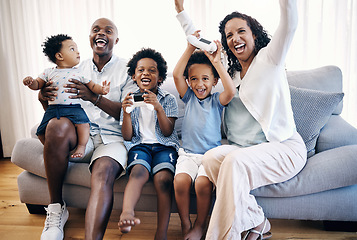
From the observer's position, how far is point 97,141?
1827 mm

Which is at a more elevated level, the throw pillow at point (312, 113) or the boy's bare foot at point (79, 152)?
the throw pillow at point (312, 113)

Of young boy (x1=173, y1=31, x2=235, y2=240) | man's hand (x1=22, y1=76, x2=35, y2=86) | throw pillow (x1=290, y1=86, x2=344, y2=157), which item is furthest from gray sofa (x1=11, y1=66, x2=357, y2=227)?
man's hand (x1=22, y1=76, x2=35, y2=86)

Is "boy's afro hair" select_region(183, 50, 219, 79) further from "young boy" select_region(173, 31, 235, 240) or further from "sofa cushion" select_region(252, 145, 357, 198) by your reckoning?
"sofa cushion" select_region(252, 145, 357, 198)

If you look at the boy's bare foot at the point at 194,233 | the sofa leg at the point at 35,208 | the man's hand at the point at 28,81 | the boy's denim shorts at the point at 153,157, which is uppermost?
the man's hand at the point at 28,81

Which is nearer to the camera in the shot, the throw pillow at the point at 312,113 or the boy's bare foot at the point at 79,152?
the boy's bare foot at the point at 79,152

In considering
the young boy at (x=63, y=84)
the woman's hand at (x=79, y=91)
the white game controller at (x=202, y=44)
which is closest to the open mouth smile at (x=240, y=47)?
the white game controller at (x=202, y=44)

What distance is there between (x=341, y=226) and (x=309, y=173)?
1.27 feet

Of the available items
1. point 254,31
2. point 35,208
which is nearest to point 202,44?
point 254,31

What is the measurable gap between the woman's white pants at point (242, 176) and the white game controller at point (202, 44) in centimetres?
49

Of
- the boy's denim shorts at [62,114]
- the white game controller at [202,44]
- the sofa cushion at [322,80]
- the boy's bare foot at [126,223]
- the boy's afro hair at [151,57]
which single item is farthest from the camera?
the sofa cushion at [322,80]

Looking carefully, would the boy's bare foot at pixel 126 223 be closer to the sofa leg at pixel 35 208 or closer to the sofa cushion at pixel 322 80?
the sofa leg at pixel 35 208

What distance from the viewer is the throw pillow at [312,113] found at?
177 centimetres

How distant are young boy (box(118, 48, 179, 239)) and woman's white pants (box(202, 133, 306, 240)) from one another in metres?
0.23

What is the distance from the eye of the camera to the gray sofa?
1.53m
